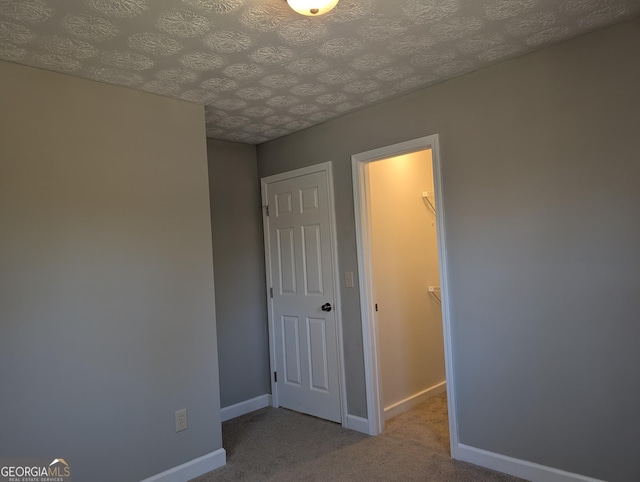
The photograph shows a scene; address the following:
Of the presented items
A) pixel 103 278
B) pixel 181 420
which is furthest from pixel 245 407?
pixel 103 278

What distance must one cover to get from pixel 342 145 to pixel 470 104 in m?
1.06

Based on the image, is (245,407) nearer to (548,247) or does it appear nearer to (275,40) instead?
(548,247)

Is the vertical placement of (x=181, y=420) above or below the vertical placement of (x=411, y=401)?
above

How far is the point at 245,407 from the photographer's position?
394cm

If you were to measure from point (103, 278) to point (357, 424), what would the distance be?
7.00 ft

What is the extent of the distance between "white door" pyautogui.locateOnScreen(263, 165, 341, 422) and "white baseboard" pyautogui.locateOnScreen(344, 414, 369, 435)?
0.13 meters

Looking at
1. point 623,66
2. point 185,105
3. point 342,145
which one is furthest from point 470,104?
point 185,105

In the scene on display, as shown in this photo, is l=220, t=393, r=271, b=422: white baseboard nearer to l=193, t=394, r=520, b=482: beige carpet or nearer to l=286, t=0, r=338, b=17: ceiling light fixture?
l=193, t=394, r=520, b=482: beige carpet

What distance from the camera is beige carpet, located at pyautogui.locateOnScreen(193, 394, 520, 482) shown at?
2.71 meters

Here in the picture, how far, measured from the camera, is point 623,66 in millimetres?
2188

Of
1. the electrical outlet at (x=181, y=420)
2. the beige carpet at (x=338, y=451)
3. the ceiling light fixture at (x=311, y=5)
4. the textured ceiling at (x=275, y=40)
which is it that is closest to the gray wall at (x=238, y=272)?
the beige carpet at (x=338, y=451)

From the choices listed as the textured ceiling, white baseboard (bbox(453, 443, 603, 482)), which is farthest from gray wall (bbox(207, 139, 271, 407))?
white baseboard (bbox(453, 443, 603, 482))

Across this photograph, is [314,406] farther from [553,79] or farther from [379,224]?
[553,79]

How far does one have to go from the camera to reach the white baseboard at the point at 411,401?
364 cm
